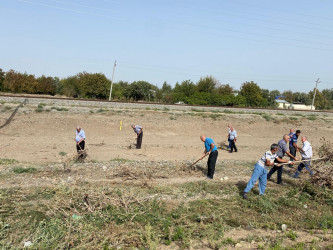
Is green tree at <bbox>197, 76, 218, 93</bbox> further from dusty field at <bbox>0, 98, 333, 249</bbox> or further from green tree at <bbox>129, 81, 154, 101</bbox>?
dusty field at <bbox>0, 98, 333, 249</bbox>

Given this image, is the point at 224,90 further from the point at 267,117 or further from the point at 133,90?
the point at 267,117

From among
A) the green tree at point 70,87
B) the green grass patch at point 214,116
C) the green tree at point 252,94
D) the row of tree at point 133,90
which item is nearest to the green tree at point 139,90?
the row of tree at point 133,90

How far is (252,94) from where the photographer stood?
173 feet

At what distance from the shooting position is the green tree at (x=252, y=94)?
51209 mm

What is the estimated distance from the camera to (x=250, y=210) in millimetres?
7617

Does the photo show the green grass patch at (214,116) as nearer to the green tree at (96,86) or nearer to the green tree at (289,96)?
the green tree at (96,86)

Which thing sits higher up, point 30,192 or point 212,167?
point 212,167

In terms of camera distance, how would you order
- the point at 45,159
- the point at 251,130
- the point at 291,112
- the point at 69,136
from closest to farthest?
1. the point at 45,159
2. the point at 69,136
3. the point at 251,130
4. the point at 291,112

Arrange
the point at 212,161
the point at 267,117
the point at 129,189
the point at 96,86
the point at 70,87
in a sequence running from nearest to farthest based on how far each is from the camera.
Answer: the point at 129,189 < the point at 212,161 < the point at 267,117 < the point at 96,86 < the point at 70,87

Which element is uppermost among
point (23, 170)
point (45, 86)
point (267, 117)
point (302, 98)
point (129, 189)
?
point (302, 98)

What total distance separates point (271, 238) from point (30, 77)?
4969 centimetres

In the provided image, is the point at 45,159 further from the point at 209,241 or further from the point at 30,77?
the point at 30,77

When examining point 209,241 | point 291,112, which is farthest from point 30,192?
point 291,112

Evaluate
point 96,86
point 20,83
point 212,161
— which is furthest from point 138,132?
point 20,83
